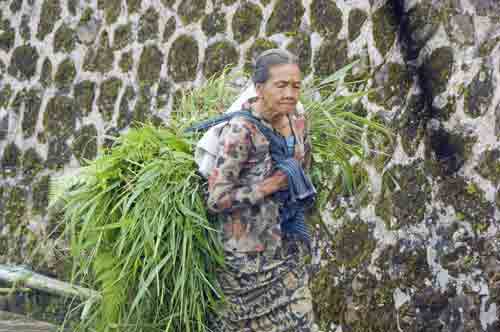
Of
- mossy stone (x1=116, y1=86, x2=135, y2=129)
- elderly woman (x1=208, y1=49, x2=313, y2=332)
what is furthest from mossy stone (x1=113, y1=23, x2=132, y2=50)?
elderly woman (x1=208, y1=49, x2=313, y2=332)

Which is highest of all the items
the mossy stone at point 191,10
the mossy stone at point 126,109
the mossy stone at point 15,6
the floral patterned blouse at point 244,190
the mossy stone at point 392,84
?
the mossy stone at point 15,6

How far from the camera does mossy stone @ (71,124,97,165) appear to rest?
791cm

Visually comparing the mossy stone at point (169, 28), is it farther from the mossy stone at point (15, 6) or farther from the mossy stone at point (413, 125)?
the mossy stone at point (413, 125)

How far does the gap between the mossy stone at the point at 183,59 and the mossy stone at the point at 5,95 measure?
2.01 m

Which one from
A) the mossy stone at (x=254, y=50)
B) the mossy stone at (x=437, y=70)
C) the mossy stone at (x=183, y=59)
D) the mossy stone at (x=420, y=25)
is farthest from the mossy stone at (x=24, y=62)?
the mossy stone at (x=437, y=70)

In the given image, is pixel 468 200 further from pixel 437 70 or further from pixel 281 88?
pixel 281 88

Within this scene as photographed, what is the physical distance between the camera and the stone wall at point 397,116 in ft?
17.7

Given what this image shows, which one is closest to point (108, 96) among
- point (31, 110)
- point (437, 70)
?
point (31, 110)

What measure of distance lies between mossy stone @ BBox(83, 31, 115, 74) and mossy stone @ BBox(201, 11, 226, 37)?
1.08 meters

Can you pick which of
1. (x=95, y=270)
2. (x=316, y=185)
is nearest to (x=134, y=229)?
(x=95, y=270)

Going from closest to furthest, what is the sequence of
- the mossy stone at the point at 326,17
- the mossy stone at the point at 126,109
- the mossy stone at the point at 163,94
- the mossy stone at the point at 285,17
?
the mossy stone at the point at 326,17 < the mossy stone at the point at 285,17 < the mossy stone at the point at 163,94 < the mossy stone at the point at 126,109

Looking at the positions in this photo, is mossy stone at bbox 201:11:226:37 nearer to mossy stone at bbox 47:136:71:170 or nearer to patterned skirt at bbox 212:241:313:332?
mossy stone at bbox 47:136:71:170

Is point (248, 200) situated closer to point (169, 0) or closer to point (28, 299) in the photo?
point (169, 0)

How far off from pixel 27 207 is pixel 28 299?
2.70 feet
